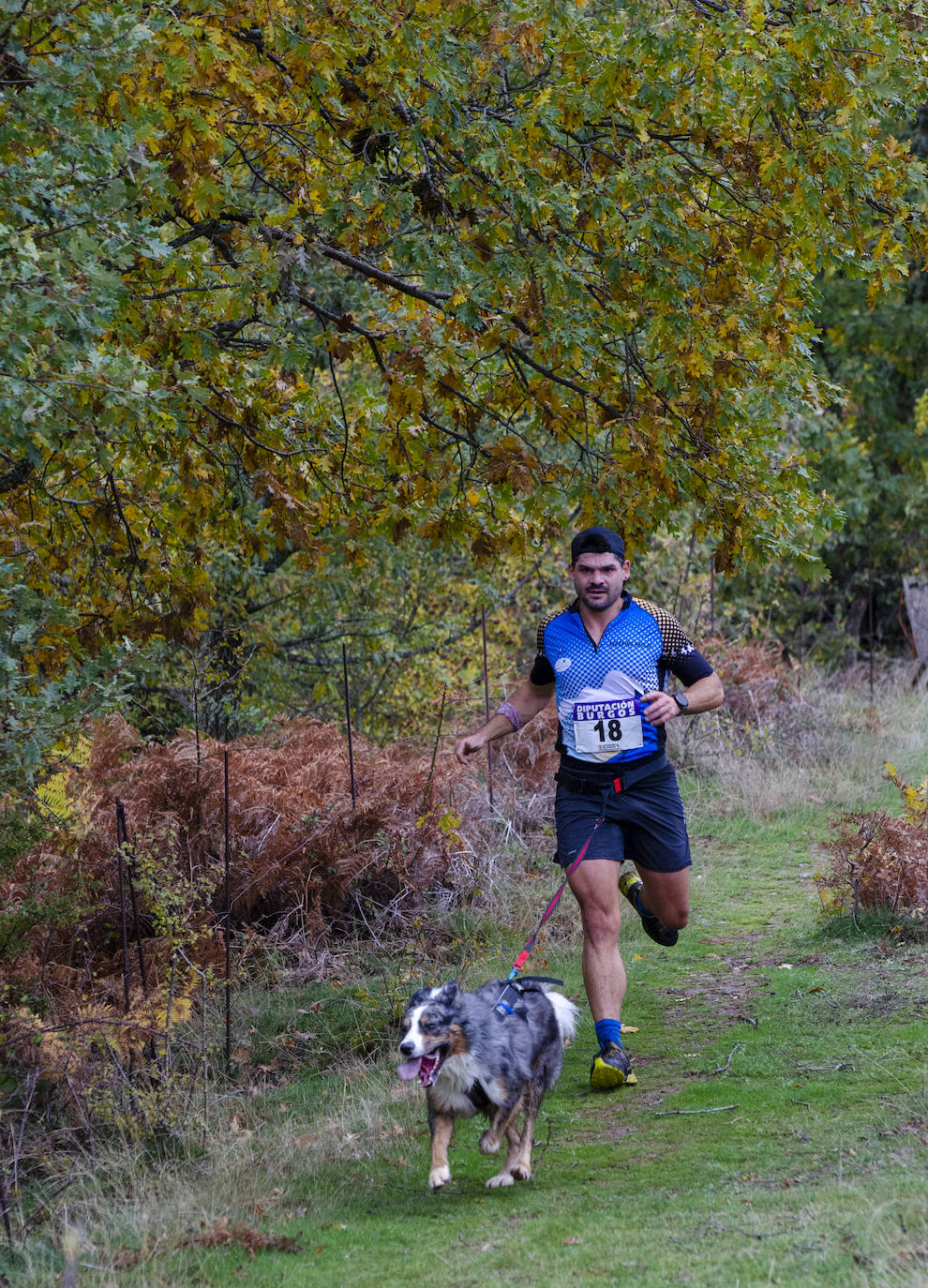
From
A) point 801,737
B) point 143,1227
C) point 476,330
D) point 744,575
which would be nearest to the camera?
point 143,1227

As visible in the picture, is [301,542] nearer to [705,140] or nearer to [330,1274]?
[705,140]

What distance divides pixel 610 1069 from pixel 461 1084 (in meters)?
1.35

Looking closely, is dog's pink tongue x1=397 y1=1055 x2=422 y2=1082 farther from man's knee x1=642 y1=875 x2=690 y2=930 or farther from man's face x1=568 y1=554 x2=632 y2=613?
man's face x1=568 y1=554 x2=632 y2=613

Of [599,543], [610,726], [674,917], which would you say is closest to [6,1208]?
[610,726]

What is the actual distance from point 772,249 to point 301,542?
2843 millimetres

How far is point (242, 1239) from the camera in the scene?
4.72 meters

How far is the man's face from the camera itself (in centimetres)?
630

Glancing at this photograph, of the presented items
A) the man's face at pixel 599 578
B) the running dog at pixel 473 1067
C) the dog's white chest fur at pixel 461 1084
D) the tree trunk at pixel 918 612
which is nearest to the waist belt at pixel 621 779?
the man's face at pixel 599 578

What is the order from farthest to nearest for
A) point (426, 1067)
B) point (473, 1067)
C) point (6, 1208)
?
1. point (6, 1208)
2. point (473, 1067)
3. point (426, 1067)

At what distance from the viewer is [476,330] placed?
6629 mm

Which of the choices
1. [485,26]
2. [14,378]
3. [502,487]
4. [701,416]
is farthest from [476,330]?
[14,378]

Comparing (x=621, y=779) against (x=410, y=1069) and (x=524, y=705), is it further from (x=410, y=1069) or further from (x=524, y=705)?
(x=410, y=1069)

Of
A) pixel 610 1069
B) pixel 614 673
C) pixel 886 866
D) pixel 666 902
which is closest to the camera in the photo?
pixel 610 1069

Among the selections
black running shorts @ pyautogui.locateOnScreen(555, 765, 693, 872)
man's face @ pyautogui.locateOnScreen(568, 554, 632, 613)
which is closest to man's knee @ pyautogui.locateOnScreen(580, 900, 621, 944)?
black running shorts @ pyautogui.locateOnScreen(555, 765, 693, 872)
